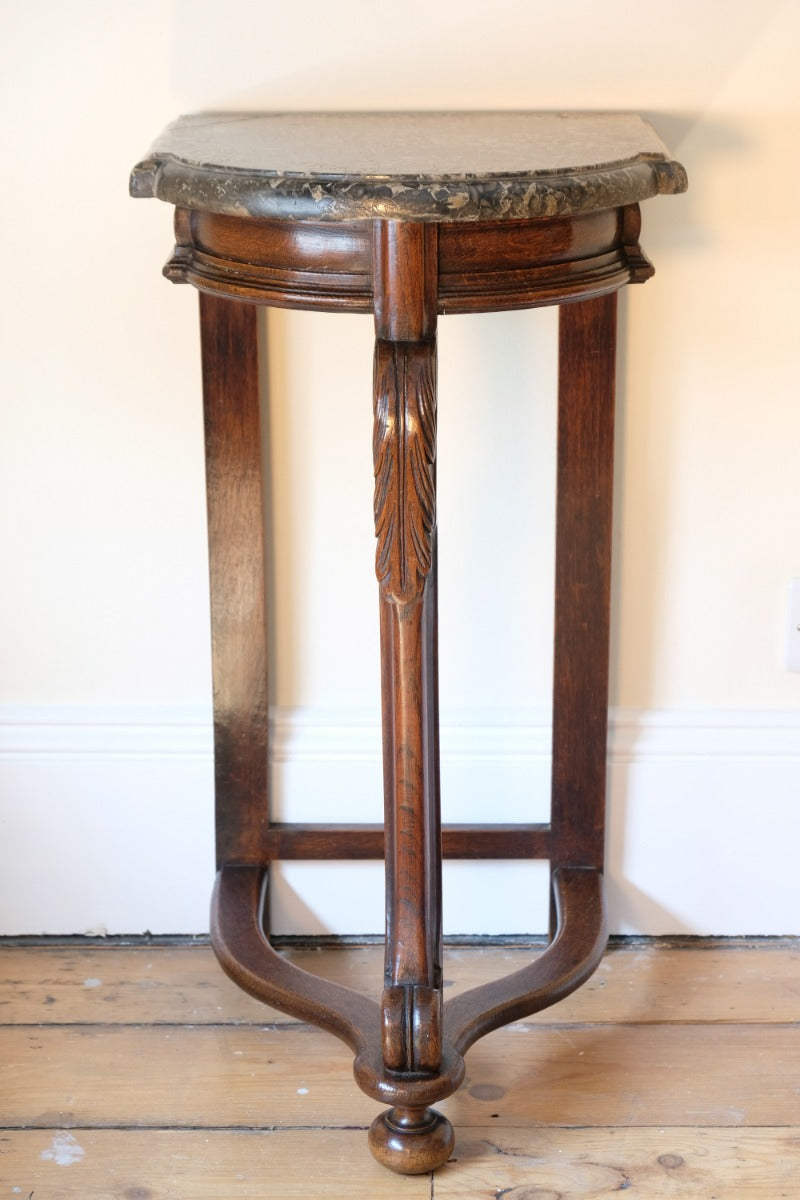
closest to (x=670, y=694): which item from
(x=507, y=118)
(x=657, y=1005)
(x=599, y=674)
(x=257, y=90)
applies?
(x=599, y=674)

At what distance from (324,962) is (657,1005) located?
1.23 ft

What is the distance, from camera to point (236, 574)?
149 cm

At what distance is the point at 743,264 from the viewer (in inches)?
56.1

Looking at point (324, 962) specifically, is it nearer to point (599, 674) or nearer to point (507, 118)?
point (599, 674)

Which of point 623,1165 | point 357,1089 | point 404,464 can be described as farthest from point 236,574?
point 623,1165

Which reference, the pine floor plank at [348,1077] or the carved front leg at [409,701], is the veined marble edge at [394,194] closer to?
the carved front leg at [409,701]

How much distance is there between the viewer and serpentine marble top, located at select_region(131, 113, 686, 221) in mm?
988

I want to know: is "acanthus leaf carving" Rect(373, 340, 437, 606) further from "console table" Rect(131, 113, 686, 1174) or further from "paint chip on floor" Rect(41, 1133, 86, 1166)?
"paint chip on floor" Rect(41, 1133, 86, 1166)

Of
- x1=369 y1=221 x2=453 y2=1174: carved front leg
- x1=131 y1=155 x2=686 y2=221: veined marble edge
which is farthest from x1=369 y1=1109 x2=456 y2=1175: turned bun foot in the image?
x1=131 y1=155 x2=686 y2=221: veined marble edge

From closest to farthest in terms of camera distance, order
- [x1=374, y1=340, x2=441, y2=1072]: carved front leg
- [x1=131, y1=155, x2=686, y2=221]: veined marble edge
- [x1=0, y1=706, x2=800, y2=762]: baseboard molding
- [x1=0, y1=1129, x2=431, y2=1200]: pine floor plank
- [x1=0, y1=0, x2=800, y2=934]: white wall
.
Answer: [x1=131, y1=155, x2=686, y2=221]: veined marble edge < [x1=374, y1=340, x2=441, y2=1072]: carved front leg < [x1=0, y1=1129, x2=431, y2=1200]: pine floor plank < [x1=0, y1=0, x2=800, y2=934]: white wall < [x1=0, y1=706, x2=800, y2=762]: baseboard molding

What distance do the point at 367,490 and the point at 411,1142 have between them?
2.17 ft

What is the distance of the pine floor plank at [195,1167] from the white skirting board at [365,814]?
356 millimetres

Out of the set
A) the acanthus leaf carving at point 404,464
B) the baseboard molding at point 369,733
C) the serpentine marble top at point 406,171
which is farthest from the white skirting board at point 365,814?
the serpentine marble top at point 406,171

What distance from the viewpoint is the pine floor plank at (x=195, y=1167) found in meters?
1.20
